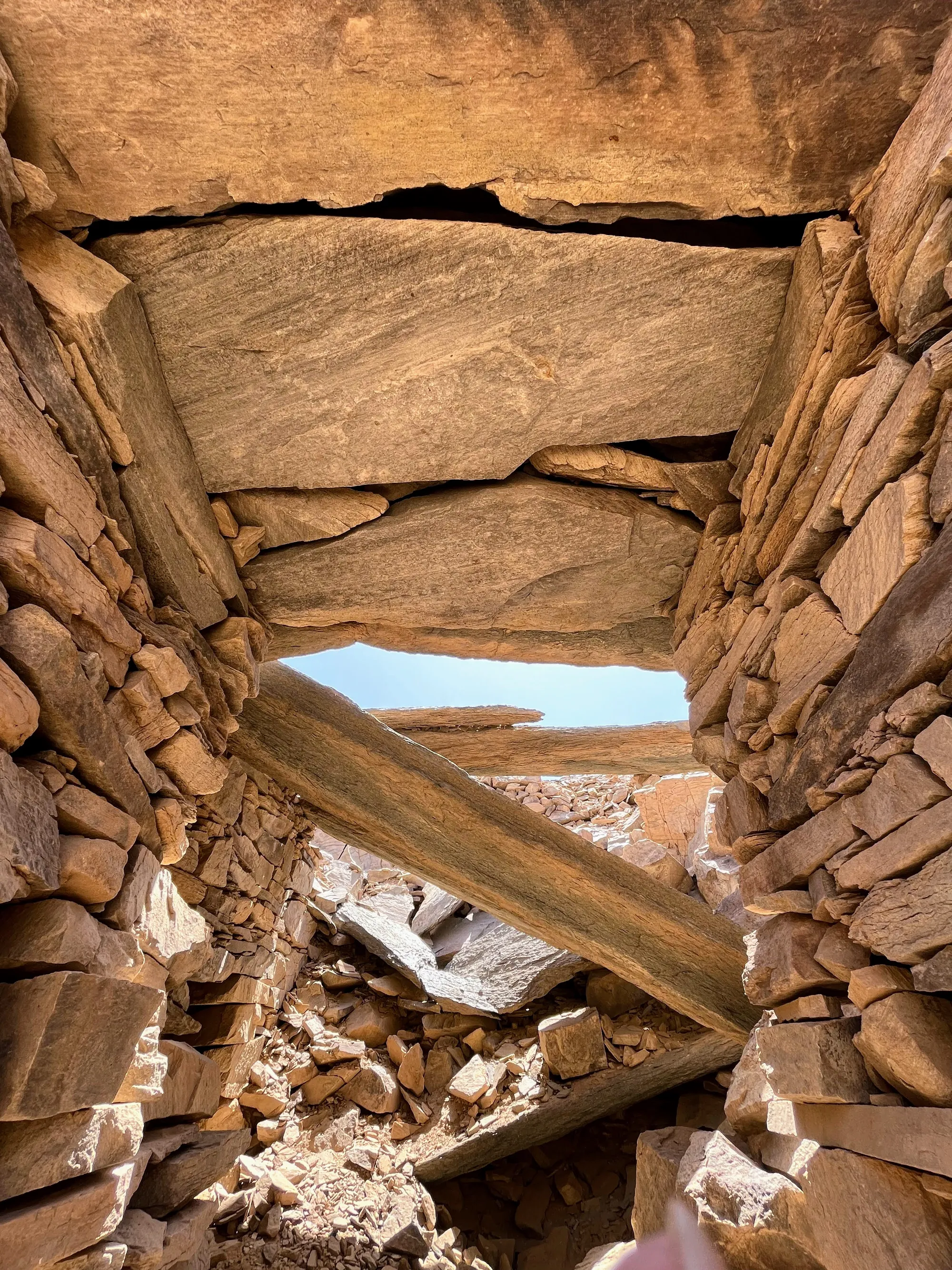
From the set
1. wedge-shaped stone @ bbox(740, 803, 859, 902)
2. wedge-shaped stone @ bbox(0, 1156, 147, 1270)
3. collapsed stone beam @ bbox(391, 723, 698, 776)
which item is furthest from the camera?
collapsed stone beam @ bbox(391, 723, 698, 776)

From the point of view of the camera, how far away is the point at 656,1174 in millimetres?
3547

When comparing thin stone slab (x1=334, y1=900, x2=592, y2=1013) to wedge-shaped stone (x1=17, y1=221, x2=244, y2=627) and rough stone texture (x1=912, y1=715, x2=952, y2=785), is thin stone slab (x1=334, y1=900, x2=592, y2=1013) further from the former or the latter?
rough stone texture (x1=912, y1=715, x2=952, y2=785)

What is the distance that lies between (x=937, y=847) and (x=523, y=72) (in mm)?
2326

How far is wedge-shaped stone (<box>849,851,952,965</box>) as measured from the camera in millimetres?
1611

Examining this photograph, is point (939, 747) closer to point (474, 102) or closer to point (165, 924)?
point (474, 102)

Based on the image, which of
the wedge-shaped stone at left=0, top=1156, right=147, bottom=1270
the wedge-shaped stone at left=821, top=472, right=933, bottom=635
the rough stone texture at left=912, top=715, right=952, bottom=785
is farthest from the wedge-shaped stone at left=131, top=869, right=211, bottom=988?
the wedge-shaped stone at left=821, top=472, right=933, bottom=635

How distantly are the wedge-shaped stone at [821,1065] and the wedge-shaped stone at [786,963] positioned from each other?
4.7 inches

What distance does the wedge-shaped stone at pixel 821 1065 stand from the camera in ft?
6.38

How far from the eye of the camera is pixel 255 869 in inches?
183

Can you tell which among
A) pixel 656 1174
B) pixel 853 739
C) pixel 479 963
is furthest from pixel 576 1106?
pixel 853 739

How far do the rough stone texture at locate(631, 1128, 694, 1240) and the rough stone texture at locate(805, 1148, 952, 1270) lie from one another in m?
1.53

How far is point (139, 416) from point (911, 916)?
2.78 meters

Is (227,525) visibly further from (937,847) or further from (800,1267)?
(800,1267)

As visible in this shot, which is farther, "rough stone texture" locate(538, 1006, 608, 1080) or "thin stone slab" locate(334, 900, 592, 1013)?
"thin stone slab" locate(334, 900, 592, 1013)
